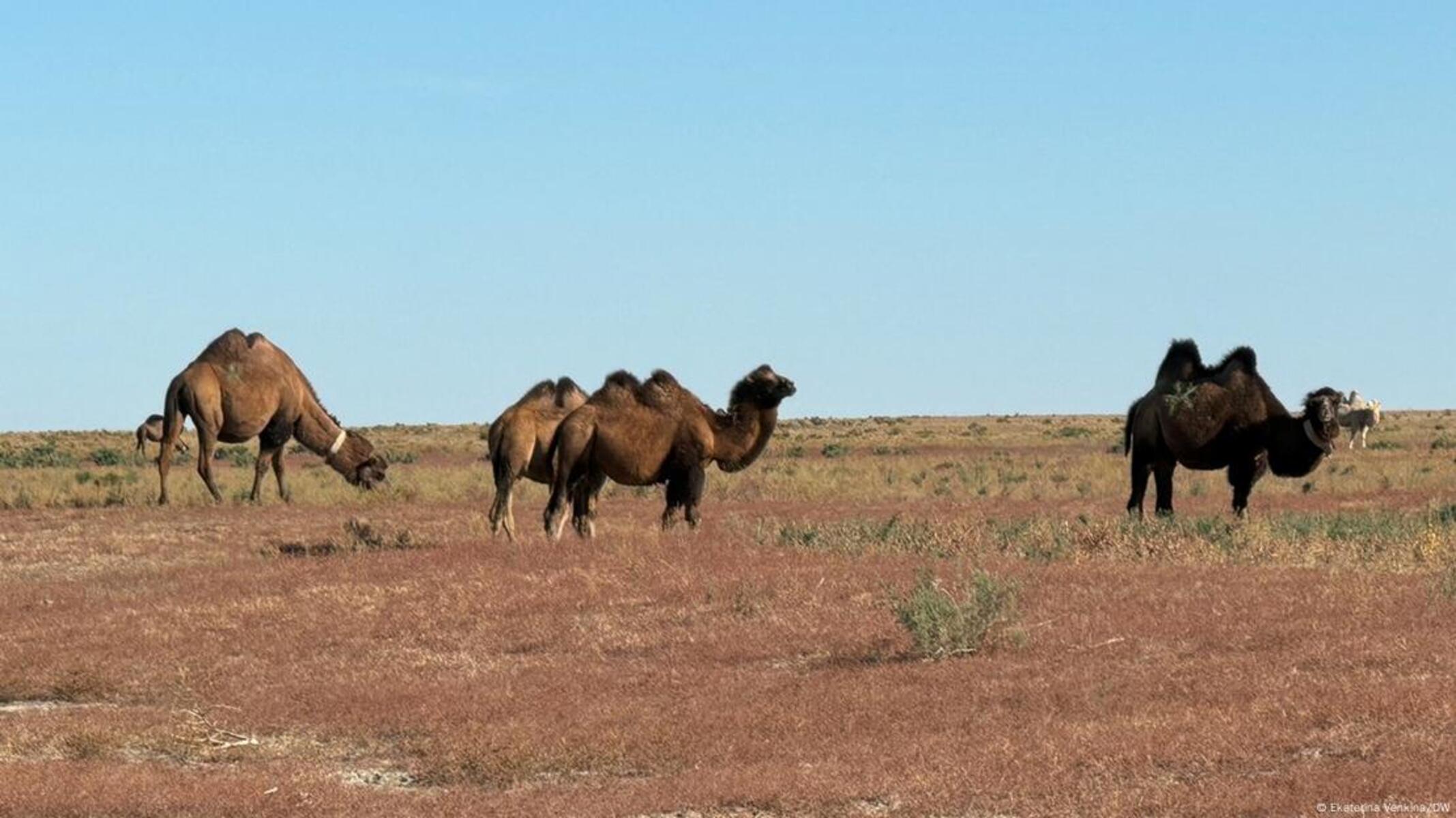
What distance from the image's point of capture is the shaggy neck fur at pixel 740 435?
23.4 metres

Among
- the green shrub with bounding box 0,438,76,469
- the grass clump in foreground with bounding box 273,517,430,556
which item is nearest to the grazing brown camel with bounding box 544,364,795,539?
the grass clump in foreground with bounding box 273,517,430,556

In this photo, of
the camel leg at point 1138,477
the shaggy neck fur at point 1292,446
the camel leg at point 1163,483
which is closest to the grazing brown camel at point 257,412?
the camel leg at point 1138,477

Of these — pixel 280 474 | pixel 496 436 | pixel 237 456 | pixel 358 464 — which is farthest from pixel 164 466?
pixel 237 456

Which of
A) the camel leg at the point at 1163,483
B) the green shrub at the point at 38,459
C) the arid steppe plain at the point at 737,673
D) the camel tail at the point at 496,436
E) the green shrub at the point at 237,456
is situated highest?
the camel tail at the point at 496,436

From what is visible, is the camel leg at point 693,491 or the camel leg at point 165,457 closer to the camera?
the camel leg at point 693,491

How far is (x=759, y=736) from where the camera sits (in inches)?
492

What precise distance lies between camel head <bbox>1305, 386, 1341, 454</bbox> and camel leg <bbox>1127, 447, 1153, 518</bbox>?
76.4 inches

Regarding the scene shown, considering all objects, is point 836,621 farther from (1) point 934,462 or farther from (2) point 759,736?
(1) point 934,462

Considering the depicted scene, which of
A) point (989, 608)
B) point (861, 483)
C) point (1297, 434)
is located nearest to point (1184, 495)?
point (861, 483)

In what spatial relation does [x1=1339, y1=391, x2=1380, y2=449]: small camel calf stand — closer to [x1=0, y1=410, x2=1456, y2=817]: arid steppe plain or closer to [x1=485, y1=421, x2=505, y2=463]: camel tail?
[x1=0, y1=410, x2=1456, y2=817]: arid steppe plain

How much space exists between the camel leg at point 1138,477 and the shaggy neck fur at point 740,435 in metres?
4.63

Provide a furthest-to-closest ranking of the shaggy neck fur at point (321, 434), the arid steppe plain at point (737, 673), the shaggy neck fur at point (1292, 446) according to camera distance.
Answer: the shaggy neck fur at point (321, 434) < the shaggy neck fur at point (1292, 446) < the arid steppe plain at point (737, 673)

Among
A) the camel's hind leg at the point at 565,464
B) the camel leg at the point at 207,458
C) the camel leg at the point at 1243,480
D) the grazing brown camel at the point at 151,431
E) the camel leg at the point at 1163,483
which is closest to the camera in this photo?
the camel's hind leg at the point at 565,464

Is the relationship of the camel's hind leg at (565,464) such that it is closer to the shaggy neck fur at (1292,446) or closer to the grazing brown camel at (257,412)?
the shaggy neck fur at (1292,446)
